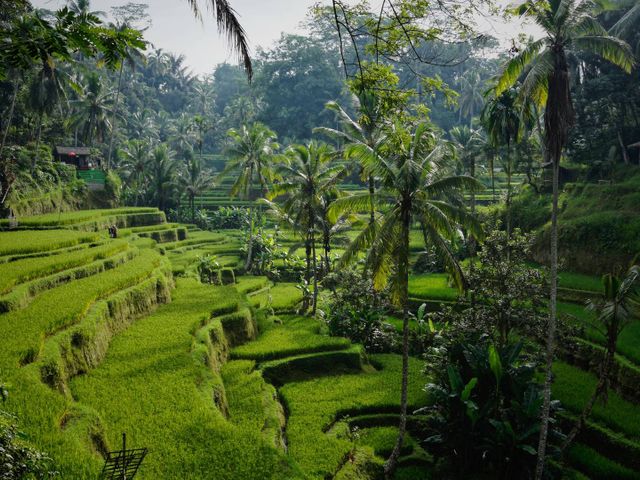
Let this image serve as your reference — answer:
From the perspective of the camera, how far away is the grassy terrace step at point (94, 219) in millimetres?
22070

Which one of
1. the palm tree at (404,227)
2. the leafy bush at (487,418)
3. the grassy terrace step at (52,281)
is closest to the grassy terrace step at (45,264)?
the grassy terrace step at (52,281)

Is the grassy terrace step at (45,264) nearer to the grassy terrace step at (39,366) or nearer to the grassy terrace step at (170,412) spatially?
the grassy terrace step at (39,366)

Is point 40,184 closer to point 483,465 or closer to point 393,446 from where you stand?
point 393,446

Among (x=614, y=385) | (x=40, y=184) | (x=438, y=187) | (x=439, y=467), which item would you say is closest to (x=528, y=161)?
(x=614, y=385)

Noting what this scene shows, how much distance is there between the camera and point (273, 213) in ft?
82.6

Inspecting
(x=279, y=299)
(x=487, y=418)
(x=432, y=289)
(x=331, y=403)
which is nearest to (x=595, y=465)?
(x=487, y=418)

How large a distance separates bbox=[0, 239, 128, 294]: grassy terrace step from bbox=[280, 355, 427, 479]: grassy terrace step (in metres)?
7.56

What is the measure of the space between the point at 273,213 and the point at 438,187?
48.2ft

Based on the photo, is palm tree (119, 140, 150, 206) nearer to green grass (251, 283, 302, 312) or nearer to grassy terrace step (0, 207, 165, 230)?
grassy terrace step (0, 207, 165, 230)

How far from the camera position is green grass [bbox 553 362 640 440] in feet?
39.1

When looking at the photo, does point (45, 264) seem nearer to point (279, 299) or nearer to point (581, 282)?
point (279, 299)

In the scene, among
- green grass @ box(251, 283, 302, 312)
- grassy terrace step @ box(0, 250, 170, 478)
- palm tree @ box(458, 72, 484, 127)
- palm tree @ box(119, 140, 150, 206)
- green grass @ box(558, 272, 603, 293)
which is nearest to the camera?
grassy terrace step @ box(0, 250, 170, 478)

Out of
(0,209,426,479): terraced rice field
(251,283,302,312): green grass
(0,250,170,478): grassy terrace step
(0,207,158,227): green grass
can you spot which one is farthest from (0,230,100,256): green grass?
(251,283,302,312): green grass

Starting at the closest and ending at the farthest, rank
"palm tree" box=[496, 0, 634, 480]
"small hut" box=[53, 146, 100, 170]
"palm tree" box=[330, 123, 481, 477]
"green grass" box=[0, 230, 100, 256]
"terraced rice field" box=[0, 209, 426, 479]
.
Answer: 1. "terraced rice field" box=[0, 209, 426, 479]
2. "palm tree" box=[330, 123, 481, 477]
3. "palm tree" box=[496, 0, 634, 480]
4. "green grass" box=[0, 230, 100, 256]
5. "small hut" box=[53, 146, 100, 170]
